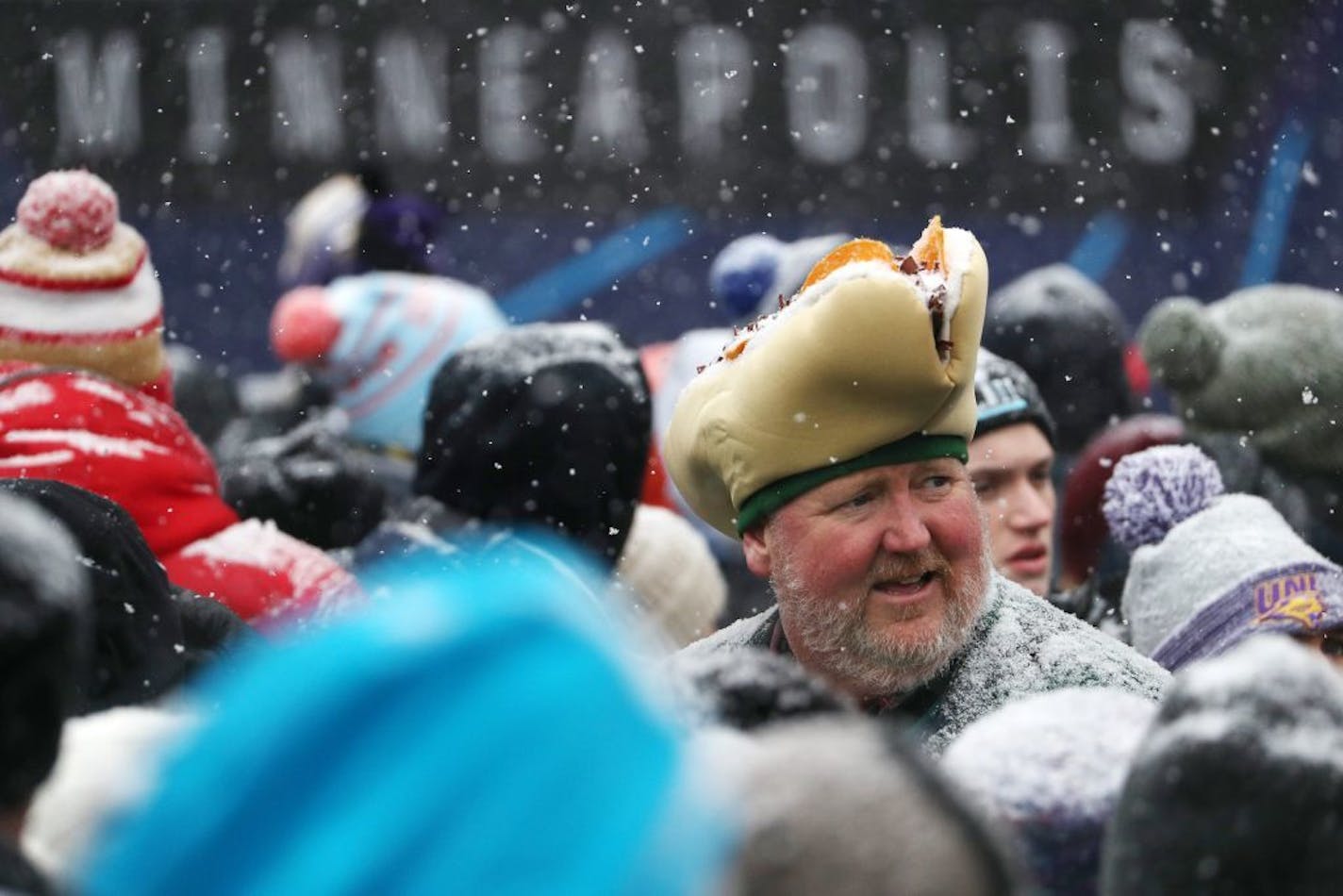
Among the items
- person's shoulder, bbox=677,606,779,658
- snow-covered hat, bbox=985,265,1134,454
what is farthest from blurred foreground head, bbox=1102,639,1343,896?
snow-covered hat, bbox=985,265,1134,454

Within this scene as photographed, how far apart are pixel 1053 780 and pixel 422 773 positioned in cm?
87

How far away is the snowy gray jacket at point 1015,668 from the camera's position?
3258 mm

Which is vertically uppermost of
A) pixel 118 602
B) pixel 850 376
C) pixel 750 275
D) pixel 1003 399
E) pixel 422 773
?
pixel 422 773

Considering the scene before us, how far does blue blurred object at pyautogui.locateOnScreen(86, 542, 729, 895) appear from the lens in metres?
1.09

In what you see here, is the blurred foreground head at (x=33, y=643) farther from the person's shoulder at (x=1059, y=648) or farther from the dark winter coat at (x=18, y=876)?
the person's shoulder at (x=1059, y=648)

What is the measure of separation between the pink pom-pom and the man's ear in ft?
4.88

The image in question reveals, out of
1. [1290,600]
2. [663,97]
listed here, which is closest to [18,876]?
[1290,600]

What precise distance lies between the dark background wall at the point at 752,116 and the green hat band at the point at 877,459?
5058 millimetres

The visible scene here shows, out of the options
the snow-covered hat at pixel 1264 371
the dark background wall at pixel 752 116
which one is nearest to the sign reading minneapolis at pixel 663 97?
the dark background wall at pixel 752 116

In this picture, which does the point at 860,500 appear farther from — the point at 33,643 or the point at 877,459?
the point at 33,643

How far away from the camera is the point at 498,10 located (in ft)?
28.4

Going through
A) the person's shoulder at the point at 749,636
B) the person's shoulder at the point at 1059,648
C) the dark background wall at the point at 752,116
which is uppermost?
the person's shoulder at the point at 1059,648

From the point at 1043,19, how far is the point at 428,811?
25.8ft

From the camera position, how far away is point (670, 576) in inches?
181
